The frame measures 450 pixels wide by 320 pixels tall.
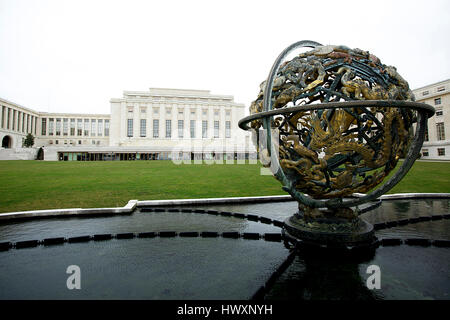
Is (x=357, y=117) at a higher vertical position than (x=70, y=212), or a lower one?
higher

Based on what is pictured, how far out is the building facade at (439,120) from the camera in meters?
47.0

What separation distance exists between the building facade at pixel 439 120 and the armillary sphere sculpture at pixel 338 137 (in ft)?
177

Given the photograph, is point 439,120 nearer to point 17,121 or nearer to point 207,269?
point 207,269

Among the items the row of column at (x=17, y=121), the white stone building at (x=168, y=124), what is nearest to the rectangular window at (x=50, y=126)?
the white stone building at (x=168, y=124)

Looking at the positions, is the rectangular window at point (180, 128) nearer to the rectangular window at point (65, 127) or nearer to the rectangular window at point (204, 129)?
the rectangular window at point (204, 129)

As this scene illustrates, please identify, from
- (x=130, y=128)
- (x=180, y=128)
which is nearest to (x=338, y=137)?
(x=180, y=128)

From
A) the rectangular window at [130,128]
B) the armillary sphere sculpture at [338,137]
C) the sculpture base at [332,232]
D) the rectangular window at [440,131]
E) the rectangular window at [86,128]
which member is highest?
the rectangular window at [86,128]

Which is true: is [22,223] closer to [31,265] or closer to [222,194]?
[31,265]

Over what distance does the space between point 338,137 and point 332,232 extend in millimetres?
1970

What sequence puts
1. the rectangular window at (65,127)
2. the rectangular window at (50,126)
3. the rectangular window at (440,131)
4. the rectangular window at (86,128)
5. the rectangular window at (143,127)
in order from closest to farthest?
the rectangular window at (440,131) < the rectangular window at (143,127) < the rectangular window at (50,126) < the rectangular window at (65,127) < the rectangular window at (86,128)

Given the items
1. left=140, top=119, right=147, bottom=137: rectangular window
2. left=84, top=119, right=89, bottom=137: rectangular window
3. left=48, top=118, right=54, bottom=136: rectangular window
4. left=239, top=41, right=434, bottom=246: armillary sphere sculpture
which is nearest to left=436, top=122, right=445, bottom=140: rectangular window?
left=239, top=41, right=434, bottom=246: armillary sphere sculpture
